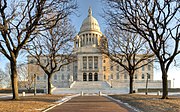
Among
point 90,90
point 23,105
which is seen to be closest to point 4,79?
point 90,90

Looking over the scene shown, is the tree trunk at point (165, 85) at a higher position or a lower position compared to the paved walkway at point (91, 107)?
higher

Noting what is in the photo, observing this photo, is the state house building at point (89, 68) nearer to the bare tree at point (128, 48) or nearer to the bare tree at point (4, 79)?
the bare tree at point (4, 79)

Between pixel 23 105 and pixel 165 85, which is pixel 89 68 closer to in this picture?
pixel 165 85

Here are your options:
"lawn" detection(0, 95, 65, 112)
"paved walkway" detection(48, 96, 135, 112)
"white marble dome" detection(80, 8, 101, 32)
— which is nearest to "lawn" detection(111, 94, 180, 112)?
"paved walkway" detection(48, 96, 135, 112)

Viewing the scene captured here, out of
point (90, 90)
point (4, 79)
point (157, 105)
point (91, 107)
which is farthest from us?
point (4, 79)

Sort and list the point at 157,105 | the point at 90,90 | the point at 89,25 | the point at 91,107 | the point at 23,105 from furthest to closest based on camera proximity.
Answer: the point at 89,25 → the point at 90,90 → the point at 157,105 → the point at 23,105 → the point at 91,107

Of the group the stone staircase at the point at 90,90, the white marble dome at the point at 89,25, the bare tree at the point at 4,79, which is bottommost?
the stone staircase at the point at 90,90

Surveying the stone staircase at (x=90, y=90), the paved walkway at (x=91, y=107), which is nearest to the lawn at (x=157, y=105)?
the paved walkway at (x=91, y=107)

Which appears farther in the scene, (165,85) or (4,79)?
(4,79)

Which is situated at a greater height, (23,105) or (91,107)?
(23,105)

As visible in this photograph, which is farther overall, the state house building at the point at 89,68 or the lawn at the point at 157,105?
the state house building at the point at 89,68

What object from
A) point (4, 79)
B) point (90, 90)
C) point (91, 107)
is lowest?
point (90, 90)

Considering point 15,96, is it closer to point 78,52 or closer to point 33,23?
point 33,23

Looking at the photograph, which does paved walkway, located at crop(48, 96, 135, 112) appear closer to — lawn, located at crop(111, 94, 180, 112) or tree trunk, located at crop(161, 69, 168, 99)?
lawn, located at crop(111, 94, 180, 112)
